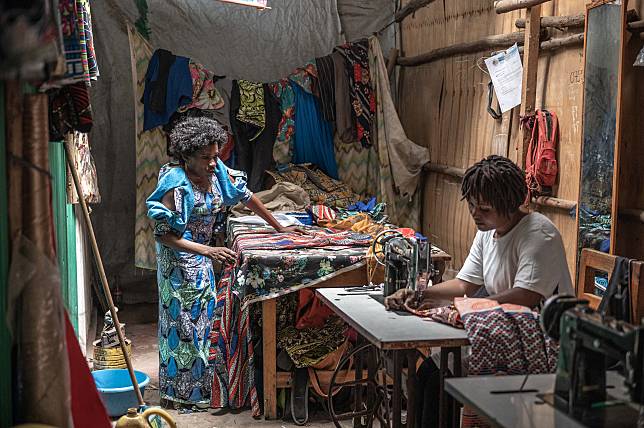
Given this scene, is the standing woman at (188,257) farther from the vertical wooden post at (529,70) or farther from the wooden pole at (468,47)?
the wooden pole at (468,47)

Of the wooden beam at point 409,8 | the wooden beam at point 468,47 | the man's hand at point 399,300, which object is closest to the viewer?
the man's hand at point 399,300

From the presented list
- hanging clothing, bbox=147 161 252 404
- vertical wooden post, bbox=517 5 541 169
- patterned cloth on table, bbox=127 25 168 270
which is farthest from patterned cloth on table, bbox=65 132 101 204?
vertical wooden post, bbox=517 5 541 169

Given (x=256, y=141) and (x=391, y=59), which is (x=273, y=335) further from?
(x=391, y=59)

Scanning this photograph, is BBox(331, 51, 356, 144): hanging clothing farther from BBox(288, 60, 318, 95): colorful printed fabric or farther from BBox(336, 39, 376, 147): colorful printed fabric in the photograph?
BBox(288, 60, 318, 95): colorful printed fabric

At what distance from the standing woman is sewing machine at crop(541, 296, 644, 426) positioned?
297cm

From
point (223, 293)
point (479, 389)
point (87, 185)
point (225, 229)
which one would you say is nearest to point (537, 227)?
point (479, 389)

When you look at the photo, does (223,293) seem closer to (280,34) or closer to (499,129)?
(499,129)

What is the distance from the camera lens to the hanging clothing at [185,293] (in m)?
5.09

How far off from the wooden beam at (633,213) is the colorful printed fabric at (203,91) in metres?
4.05

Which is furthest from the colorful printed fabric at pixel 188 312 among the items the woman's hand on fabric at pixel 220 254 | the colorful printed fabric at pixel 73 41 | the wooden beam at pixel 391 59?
the wooden beam at pixel 391 59

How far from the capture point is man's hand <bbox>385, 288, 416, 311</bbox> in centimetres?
371

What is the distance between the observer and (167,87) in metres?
7.09

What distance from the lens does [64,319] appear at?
2.43 meters

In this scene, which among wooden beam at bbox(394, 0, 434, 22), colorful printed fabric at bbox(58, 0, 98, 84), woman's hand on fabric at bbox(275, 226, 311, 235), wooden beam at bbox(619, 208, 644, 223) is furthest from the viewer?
wooden beam at bbox(394, 0, 434, 22)
